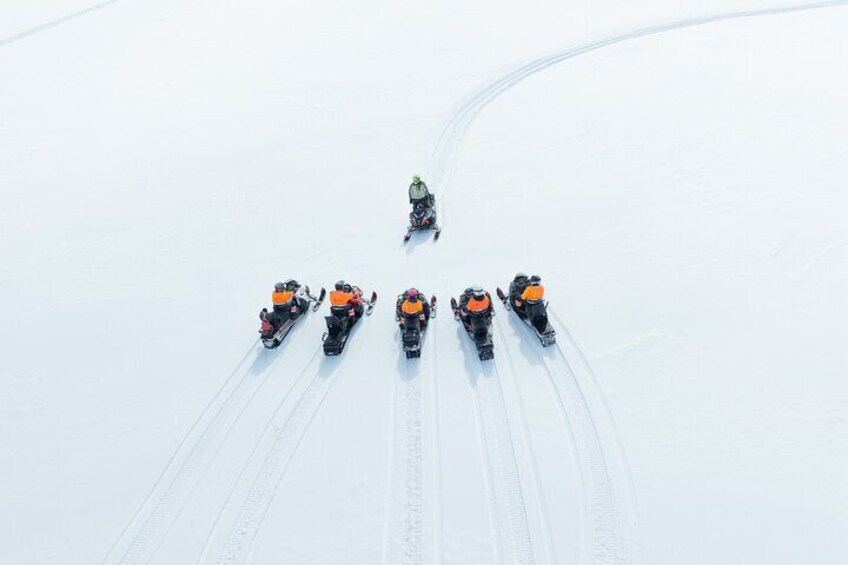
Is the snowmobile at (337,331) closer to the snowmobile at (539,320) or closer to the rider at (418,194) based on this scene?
the snowmobile at (539,320)

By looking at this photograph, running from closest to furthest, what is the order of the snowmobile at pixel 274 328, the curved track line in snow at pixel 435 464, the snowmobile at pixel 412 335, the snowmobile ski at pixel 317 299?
the curved track line in snow at pixel 435 464 → the snowmobile at pixel 412 335 → the snowmobile at pixel 274 328 → the snowmobile ski at pixel 317 299

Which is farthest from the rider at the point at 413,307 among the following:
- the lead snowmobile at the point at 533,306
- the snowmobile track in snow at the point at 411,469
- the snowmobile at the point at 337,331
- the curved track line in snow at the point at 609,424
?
the curved track line in snow at the point at 609,424

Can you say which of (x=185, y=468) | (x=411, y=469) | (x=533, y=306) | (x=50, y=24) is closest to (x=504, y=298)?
(x=533, y=306)

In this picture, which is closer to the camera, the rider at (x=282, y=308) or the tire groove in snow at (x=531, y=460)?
the tire groove in snow at (x=531, y=460)

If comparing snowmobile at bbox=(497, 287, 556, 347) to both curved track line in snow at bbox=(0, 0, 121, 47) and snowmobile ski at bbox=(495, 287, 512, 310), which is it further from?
curved track line in snow at bbox=(0, 0, 121, 47)

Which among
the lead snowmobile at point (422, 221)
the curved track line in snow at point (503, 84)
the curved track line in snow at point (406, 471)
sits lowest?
the curved track line in snow at point (406, 471)

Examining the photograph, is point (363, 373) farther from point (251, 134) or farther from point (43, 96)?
point (43, 96)

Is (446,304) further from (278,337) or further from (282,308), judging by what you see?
(278,337)

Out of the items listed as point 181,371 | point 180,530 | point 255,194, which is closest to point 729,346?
point 180,530
